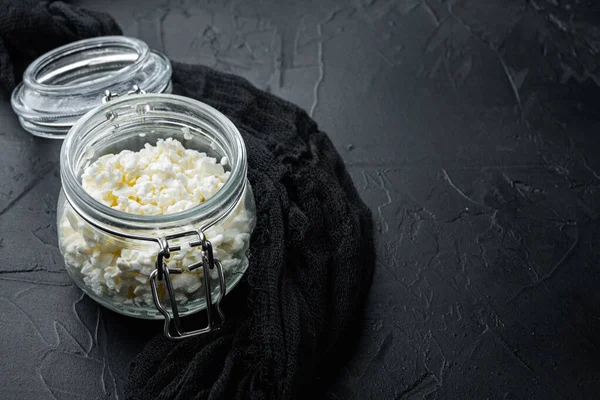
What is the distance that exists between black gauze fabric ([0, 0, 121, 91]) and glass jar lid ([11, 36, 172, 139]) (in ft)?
0.21

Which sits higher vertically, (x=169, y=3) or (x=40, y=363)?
(x=169, y=3)

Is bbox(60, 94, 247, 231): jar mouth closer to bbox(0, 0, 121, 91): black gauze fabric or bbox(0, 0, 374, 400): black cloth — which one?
bbox(0, 0, 374, 400): black cloth

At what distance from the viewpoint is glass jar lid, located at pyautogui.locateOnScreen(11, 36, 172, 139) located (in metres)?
0.87

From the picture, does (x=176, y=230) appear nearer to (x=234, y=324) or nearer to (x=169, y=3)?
(x=234, y=324)

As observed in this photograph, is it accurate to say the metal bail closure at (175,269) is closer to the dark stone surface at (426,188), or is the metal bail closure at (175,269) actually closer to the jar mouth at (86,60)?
the dark stone surface at (426,188)

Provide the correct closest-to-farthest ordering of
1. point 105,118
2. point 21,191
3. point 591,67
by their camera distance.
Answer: point 105,118
point 21,191
point 591,67

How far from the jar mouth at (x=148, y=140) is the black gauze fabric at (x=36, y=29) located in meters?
0.28

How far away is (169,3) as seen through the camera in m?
1.16

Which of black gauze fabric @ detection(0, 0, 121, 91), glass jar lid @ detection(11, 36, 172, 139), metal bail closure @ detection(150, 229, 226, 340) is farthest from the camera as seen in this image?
black gauze fabric @ detection(0, 0, 121, 91)

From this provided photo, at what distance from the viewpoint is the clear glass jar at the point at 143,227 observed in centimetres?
Answer: 64

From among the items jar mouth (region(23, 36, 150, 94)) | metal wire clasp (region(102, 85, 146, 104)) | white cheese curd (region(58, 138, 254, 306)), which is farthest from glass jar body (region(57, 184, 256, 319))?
jar mouth (region(23, 36, 150, 94))

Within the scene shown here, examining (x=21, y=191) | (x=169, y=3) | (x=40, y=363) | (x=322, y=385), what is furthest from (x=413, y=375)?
(x=169, y=3)

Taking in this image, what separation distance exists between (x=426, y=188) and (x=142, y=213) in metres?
0.40

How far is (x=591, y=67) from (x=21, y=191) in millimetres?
837
